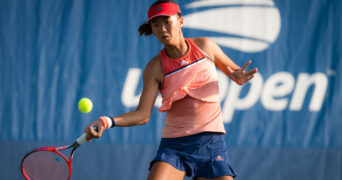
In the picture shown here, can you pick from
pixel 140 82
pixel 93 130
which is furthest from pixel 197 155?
pixel 140 82

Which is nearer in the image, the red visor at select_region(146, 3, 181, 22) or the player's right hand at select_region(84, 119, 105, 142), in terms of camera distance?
the player's right hand at select_region(84, 119, 105, 142)

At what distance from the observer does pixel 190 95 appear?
112 inches

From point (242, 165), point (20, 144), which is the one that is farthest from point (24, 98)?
point (242, 165)

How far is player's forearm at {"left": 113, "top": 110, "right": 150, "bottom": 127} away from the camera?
2.69m

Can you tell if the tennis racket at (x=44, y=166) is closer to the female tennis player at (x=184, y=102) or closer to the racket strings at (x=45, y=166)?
the racket strings at (x=45, y=166)

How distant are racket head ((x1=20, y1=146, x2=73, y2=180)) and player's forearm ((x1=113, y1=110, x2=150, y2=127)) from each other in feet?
1.46

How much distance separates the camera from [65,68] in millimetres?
4410

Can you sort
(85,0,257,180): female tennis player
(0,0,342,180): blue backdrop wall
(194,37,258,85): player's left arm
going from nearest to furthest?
(85,0,257,180): female tennis player, (194,37,258,85): player's left arm, (0,0,342,180): blue backdrop wall

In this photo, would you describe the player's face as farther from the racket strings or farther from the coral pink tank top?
the racket strings

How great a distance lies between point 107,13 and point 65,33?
17.7 inches

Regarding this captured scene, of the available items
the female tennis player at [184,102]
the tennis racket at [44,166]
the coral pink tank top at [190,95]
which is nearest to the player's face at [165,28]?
the female tennis player at [184,102]

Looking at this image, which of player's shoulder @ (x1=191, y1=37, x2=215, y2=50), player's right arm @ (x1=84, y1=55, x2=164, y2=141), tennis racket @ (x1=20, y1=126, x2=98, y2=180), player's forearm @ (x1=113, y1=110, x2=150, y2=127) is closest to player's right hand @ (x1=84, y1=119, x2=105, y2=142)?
player's forearm @ (x1=113, y1=110, x2=150, y2=127)

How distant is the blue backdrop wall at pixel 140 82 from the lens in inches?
172

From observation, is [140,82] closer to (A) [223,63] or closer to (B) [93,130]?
(A) [223,63]
